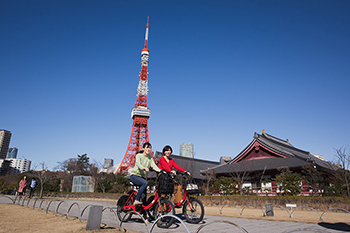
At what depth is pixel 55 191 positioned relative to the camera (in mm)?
27172

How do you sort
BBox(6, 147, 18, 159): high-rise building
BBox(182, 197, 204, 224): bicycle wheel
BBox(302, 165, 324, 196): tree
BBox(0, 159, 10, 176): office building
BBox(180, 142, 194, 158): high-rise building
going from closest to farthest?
BBox(182, 197, 204, 224): bicycle wheel
BBox(302, 165, 324, 196): tree
BBox(0, 159, 10, 176): office building
BBox(180, 142, 194, 158): high-rise building
BBox(6, 147, 18, 159): high-rise building

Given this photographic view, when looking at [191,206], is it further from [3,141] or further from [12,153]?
[12,153]

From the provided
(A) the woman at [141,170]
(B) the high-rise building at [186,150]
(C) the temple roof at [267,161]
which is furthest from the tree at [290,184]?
(B) the high-rise building at [186,150]

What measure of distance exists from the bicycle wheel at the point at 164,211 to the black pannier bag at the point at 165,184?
0.75ft

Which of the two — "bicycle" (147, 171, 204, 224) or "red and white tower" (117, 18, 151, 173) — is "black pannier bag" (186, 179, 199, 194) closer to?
"bicycle" (147, 171, 204, 224)

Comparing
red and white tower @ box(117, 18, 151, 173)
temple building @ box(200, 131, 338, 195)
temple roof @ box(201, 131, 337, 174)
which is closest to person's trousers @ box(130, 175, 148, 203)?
temple building @ box(200, 131, 338, 195)

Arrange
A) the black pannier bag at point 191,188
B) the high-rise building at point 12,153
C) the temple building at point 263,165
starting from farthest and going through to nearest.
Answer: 1. the high-rise building at point 12,153
2. the temple building at point 263,165
3. the black pannier bag at point 191,188

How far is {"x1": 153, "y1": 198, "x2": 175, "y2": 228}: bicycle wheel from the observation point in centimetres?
460

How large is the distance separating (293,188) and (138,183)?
1313 cm

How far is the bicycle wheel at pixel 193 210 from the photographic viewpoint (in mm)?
4781

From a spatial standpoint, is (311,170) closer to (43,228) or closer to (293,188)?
(293,188)

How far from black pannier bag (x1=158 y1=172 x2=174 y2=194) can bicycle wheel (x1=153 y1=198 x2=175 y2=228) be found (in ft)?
0.75

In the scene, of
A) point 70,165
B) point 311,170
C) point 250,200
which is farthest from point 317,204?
point 70,165

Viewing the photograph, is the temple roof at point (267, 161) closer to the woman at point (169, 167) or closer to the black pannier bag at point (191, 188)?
the black pannier bag at point (191, 188)
